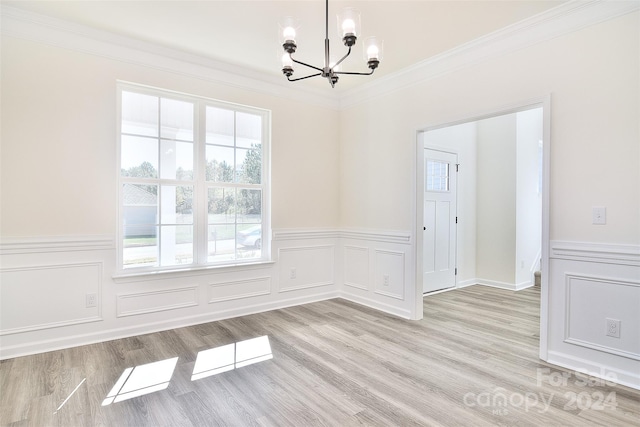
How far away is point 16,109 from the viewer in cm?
279

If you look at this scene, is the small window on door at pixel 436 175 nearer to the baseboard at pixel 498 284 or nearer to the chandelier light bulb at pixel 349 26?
the baseboard at pixel 498 284

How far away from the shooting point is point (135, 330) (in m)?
3.31

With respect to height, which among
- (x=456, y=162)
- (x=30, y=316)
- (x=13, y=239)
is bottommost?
(x=30, y=316)

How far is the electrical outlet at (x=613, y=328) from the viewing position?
2.43 m

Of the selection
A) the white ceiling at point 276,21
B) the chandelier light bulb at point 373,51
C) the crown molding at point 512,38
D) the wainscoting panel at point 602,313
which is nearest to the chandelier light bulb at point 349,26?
the chandelier light bulb at point 373,51

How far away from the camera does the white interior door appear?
4.95 metres

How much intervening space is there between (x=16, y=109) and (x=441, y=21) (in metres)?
3.54

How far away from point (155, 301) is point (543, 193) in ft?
12.0

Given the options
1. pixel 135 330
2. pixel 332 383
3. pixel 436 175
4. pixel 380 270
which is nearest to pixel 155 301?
pixel 135 330

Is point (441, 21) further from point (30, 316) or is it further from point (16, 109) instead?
point (30, 316)

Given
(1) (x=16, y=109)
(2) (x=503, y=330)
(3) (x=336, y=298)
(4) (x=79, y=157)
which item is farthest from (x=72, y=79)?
(2) (x=503, y=330)

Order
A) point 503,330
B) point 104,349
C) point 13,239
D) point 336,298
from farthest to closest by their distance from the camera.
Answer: point 336,298
point 503,330
point 104,349
point 13,239

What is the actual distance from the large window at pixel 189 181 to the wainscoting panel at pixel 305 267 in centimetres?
36

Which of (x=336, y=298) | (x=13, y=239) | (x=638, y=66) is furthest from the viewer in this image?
(x=336, y=298)
